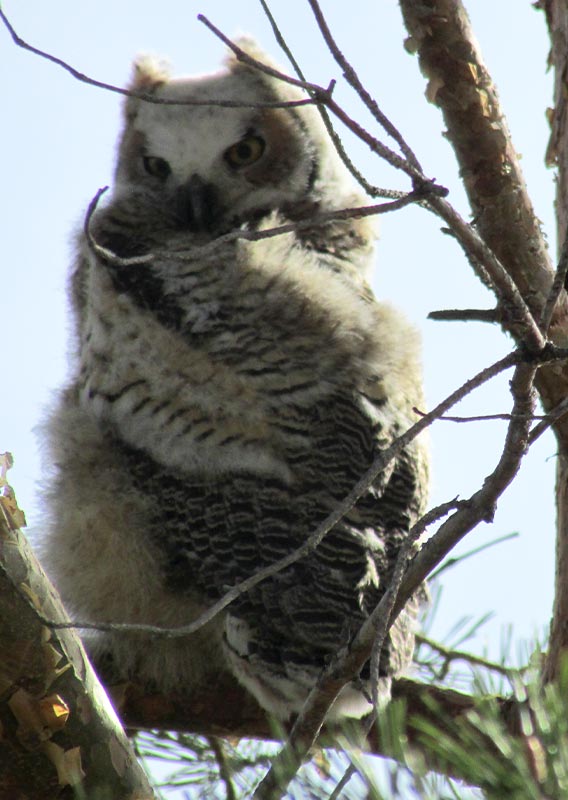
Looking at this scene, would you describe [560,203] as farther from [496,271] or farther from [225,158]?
[496,271]

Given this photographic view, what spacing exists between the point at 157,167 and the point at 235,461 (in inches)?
56.3

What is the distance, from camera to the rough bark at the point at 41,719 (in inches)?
65.6

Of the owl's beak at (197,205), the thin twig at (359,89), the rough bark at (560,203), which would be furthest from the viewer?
the owl's beak at (197,205)

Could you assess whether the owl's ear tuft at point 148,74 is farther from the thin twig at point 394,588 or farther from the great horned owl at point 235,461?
the thin twig at point 394,588

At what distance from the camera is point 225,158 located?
3516 mm

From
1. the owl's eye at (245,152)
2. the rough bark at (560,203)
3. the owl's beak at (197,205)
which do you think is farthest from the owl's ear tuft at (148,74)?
the rough bark at (560,203)

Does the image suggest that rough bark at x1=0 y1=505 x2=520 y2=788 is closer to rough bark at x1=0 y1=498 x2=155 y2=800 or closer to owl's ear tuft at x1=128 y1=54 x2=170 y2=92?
rough bark at x1=0 y1=498 x2=155 y2=800

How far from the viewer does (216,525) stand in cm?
242

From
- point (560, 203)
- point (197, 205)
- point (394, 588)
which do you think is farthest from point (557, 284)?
point (197, 205)

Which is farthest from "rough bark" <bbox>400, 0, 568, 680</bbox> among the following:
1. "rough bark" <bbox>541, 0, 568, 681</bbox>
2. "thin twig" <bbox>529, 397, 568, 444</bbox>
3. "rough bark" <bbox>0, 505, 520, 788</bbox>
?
"rough bark" <bbox>0, 505, 520, 788</bbox>

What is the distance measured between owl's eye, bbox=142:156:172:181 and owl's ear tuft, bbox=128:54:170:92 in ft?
1.46

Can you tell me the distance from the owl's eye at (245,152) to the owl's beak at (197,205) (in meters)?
0.17

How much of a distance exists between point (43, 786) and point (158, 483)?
37.8 inches

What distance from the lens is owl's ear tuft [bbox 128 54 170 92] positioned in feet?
12.8
